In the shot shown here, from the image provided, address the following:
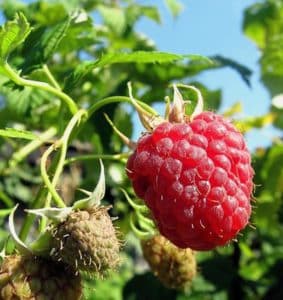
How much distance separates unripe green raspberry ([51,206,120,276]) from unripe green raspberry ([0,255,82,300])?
0.09 feet

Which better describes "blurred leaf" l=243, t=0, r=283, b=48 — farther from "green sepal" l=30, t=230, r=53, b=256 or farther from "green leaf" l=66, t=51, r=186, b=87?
"green sepal" l=30, t=230, r=53, b=256

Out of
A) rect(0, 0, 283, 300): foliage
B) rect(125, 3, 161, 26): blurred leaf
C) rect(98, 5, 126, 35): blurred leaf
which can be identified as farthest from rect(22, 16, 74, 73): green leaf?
rect(125, 3, 161, 26): blurred leaf

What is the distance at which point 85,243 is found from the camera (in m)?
1.53

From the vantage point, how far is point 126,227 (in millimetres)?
2838

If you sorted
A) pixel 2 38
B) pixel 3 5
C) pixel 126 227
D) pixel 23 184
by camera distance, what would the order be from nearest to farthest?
pixel 2 38, pixel 126 227, pixel 3 5, pixel 23 184

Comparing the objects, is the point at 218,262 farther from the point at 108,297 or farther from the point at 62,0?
the point at 108,297

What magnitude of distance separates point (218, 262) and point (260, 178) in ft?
1.33

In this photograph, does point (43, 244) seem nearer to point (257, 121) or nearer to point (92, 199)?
point (92, 199)

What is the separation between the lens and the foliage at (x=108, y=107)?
6.49 ft

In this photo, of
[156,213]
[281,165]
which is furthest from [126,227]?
[156,213]

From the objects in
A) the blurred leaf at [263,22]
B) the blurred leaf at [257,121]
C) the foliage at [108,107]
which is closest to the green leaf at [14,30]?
the foliage at [108,107]

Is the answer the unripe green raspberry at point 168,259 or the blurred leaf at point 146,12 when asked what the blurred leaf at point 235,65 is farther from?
the blurred leaf at point 146,12

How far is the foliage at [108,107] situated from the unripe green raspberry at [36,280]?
3.9 inches

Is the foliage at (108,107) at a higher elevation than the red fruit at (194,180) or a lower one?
lower
